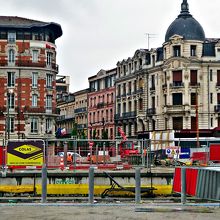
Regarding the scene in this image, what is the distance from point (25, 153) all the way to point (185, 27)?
51.3 m

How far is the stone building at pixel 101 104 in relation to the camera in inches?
3720

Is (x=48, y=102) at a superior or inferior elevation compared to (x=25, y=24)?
inferior

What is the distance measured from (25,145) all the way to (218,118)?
49451 mm

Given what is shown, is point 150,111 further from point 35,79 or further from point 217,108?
point 35,79

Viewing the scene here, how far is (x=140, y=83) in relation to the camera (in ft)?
268

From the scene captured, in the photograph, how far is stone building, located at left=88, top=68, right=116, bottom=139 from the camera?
94.5 m

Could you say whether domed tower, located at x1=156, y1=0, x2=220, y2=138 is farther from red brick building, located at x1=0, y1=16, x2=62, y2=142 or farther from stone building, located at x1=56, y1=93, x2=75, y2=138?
stone building, located at x1=56, y1=93, x2=75, y2=138

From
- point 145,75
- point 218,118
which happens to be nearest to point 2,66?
point 145,75

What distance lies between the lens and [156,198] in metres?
20.8

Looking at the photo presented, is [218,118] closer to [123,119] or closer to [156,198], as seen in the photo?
[123,119]

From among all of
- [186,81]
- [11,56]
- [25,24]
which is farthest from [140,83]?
[11,56]

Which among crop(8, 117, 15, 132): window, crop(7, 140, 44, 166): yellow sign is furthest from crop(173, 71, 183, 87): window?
crop(7, 140, 44, 166): yellow sign

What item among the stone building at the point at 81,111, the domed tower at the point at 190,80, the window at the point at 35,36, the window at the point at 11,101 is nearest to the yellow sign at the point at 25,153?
the window at the point at 11,101

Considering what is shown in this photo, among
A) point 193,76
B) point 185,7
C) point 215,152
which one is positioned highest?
point 185,7
